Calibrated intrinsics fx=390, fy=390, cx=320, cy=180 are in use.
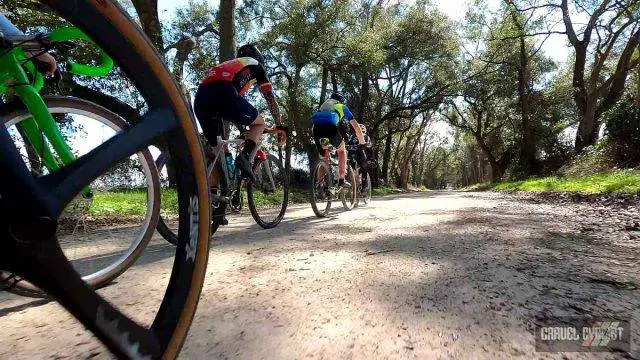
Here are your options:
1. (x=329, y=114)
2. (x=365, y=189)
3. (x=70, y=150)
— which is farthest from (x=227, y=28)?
(x=70, y=150)

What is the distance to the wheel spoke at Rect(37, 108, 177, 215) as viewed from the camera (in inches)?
27.0

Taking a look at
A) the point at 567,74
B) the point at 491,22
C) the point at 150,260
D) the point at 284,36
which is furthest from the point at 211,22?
the point at 567,74

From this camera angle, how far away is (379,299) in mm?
1594

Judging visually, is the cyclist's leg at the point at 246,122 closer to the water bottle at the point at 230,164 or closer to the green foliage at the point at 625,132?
the water bottle at the point at 230,164

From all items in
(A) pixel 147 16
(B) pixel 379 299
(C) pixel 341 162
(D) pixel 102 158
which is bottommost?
(B) pixel 379 299

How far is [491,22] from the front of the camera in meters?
22.3

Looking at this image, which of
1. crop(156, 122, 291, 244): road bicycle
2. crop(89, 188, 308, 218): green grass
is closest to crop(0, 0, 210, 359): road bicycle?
crop(89, 188, 308, 218): green grass

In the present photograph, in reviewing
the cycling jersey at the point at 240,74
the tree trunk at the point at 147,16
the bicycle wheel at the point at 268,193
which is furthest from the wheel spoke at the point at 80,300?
the tree trunk at the point at 147,16

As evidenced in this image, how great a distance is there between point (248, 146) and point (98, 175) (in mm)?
3680

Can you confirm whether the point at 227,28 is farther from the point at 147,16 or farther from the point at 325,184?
the point at 325,184

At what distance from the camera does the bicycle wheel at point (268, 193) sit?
4.46 m

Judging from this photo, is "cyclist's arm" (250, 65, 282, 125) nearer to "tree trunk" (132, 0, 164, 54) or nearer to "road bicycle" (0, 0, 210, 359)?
"road bicycle" (0, 0, 210, 359)

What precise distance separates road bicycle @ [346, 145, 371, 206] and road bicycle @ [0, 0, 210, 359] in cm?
700

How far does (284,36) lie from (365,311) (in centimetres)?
1822
